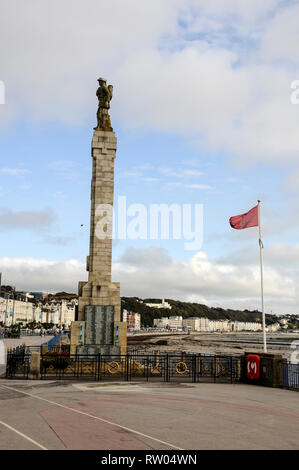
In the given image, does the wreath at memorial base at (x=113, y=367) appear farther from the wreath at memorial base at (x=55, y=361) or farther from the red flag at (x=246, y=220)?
the red flag at (x=246, y=220)

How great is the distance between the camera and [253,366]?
21.6 meters

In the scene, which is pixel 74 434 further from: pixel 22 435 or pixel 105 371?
pixel 105 371

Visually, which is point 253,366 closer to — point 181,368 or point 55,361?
point 181,368

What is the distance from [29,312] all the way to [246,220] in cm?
15190

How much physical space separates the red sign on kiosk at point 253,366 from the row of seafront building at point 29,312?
94.5m

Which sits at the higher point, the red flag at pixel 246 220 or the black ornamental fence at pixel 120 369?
the red flag at pixel 246 220

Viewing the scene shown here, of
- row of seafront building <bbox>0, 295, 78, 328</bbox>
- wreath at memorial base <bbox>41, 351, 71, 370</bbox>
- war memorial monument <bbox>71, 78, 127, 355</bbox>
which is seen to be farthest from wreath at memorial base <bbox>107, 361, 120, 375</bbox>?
row of seafront building <bbox>0, 295, 78, 328</bbox>

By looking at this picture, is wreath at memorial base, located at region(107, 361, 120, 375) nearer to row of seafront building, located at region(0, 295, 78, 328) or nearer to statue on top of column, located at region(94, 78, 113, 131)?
statue on top of column, located at region(94, 78, 113, 131)

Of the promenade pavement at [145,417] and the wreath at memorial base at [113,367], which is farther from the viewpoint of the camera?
the wreath at memorial base at [113,367]

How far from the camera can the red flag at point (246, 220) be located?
23.8 m

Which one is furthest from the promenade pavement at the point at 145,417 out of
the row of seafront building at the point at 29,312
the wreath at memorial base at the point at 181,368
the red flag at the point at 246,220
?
the row of seafront building at the point at 29,312

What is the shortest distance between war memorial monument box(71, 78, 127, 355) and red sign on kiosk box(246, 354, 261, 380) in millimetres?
8398

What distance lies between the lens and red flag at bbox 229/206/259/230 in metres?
23.8
